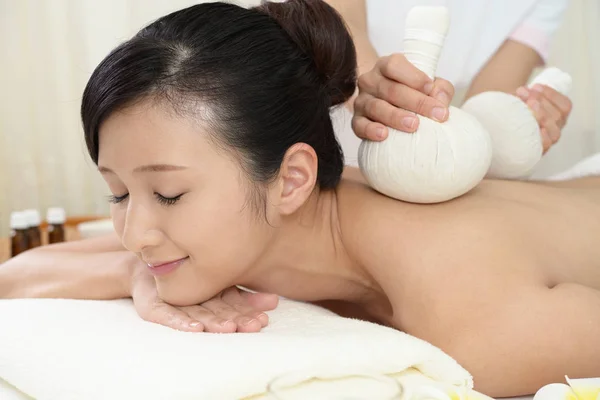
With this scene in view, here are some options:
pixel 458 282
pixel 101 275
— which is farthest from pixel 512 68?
pixel 101 275

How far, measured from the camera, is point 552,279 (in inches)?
46.3

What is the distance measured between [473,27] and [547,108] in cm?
66

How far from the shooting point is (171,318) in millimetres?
1091

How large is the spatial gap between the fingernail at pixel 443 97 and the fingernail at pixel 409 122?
6cm

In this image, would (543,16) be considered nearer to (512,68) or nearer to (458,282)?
(512,68)

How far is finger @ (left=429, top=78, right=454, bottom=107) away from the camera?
1.15 metres

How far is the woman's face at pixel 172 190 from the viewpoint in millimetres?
1057

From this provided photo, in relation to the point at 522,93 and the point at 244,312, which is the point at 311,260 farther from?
the point at 522,93

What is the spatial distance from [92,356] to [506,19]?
1.65 m

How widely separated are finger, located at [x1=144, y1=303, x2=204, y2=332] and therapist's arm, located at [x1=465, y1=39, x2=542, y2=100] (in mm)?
Answer: 1251

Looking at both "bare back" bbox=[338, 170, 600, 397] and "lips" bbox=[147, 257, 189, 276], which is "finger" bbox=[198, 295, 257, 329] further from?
"bare back" bbox=[338, 170, 600, 397]

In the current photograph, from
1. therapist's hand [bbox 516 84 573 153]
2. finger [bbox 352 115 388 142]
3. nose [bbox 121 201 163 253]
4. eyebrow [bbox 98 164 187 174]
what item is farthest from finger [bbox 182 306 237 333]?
therapist's hand [bbox 516 84 573 153]

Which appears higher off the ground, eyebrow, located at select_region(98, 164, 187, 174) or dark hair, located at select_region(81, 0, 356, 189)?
dark hair, located at select_region(81, 0, 356, 189)

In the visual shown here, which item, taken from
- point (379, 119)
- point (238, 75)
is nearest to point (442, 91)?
point (379, 119)
